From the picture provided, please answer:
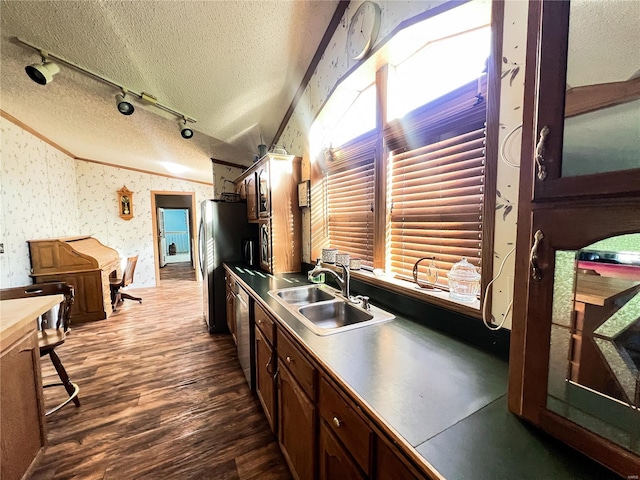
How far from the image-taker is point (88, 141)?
13.0 ft

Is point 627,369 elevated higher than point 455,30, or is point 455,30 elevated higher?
point 455,30

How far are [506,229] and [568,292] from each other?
43cm

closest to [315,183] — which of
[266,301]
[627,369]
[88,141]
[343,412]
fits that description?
[266,301]

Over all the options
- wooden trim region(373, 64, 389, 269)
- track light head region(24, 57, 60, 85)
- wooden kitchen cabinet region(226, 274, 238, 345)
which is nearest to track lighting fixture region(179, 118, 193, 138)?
track light head region(24, 57, 60, 85)

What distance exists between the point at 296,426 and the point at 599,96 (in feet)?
4.99

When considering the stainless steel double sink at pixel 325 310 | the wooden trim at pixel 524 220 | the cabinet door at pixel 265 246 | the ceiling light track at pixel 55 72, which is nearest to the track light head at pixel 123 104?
the ceiling light track at pixel 55 72

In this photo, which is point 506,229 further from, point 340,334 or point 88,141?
point 88,141

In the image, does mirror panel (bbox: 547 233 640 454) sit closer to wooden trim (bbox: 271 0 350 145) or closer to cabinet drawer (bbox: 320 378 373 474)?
cabinet drawer (bbox: 320 378 373 474)

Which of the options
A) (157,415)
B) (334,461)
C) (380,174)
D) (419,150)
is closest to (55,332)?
(157,415)

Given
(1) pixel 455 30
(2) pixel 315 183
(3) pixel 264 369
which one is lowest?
(3) pixel 264 369

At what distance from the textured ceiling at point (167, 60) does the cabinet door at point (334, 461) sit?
2.24m

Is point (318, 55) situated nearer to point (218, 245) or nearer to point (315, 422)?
point (218, 245)

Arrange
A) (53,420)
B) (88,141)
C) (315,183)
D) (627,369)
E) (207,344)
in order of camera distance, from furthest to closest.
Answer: (88,141), (207,344), (315,183), (53,420), (627,369)

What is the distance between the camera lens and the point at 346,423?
2.70 ft
